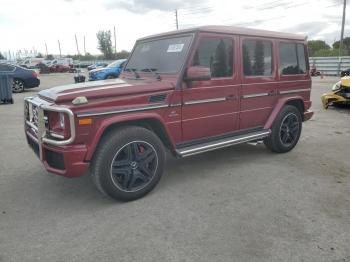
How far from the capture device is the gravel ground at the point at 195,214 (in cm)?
294

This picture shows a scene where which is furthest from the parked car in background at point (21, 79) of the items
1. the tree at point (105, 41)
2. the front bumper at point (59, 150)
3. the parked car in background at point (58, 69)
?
the tree at point (105, 41)

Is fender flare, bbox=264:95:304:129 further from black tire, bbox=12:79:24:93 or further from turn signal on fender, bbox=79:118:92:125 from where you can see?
black tire, bbox=12:79:24:93

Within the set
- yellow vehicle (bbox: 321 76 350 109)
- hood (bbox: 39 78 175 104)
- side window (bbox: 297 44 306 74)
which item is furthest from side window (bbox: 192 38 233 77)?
yellow vehicle (bbox: 321 76 350 109)

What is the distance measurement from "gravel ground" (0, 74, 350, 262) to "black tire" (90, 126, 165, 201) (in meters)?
0.18

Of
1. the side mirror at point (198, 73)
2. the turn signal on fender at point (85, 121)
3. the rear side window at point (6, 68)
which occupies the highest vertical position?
the rear side window at point (6, 68)

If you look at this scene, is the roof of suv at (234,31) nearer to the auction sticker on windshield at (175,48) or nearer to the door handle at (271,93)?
the auction sticker on windshield at (175,48)

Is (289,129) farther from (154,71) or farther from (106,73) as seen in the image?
(106,73)

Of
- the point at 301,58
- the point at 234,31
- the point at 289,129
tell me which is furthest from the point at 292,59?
the point at 234,31

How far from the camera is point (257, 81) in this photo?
514cm

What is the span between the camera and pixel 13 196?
4.16 metres

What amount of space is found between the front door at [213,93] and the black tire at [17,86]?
45.0 ft

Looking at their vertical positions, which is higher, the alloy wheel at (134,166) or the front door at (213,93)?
the front door at (213,93)

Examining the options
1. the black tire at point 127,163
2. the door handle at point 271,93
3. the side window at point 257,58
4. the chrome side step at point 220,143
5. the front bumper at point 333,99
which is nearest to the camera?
the black tire at point 127,163

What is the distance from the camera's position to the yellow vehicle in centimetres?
974
